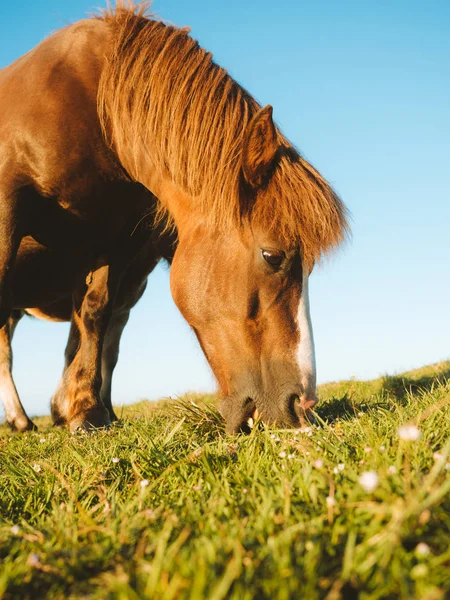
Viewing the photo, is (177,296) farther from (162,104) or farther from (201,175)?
(162,104)

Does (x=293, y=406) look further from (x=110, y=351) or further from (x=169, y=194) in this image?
(x=110, y=351)

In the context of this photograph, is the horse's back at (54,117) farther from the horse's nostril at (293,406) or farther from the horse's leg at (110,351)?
the horse's leg at (110,351)

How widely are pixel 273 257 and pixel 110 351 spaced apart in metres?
3.77

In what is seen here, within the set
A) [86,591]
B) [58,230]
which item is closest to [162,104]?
[58,230]

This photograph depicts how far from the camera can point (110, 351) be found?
6594mm

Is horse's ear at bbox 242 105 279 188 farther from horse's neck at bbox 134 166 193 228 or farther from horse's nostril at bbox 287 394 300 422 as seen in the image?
horse's nostril at bbox 287 394 300 422

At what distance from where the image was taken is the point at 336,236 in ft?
11.2

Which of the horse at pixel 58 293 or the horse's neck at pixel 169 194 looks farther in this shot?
the horse at pixel 58 293

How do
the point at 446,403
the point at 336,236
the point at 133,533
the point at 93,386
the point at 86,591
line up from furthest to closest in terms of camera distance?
the point at 93,386 < the point at 336,236 < the point at 446,403 < the point at 133,533 < the point at 86,591

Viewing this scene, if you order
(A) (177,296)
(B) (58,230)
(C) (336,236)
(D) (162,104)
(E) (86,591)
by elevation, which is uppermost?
(D) (162,104)

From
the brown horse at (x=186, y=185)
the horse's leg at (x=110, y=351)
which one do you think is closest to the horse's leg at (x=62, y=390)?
the horse's leg at (x=110, y=351)

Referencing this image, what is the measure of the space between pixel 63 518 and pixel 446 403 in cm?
183

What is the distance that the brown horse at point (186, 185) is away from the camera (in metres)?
3.34

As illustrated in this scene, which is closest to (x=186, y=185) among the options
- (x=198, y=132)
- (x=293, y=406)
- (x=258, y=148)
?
→ (x=198, y=132)
